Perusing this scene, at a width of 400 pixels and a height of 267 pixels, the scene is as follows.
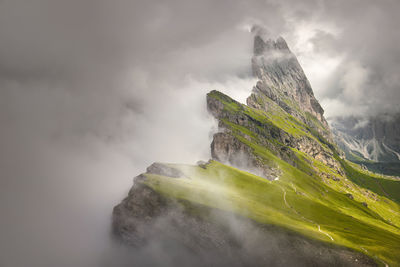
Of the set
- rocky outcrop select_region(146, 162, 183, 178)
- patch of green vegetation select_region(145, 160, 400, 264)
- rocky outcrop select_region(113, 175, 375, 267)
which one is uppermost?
rocky outcrop select_region(146, 162, 183, 178)

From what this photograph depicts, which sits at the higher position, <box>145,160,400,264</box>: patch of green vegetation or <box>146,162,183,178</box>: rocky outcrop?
<box>146,162,183,178</box>: rocky outcrop

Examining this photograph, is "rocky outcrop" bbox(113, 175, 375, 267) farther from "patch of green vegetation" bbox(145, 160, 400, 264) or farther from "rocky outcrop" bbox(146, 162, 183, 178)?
"rocky outcrop" bbox(146, 162, 183, 178)

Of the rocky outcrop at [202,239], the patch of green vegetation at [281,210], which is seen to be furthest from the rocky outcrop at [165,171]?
the rocky outcrop at [202,239]

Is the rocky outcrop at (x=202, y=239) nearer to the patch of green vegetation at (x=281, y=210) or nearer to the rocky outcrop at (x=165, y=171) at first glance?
the patch of green vegetation at (x=281, y=210)

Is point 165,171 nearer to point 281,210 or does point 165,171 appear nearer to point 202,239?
point 202,239

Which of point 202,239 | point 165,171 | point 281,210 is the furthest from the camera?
point 165,171

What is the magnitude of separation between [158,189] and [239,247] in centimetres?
5274

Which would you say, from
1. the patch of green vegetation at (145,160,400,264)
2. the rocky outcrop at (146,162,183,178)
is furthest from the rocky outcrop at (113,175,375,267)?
→ the rocky outcrop at (146,162,183,178)

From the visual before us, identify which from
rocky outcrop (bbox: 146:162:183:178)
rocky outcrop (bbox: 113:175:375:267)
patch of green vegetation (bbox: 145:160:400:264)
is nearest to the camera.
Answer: rocky outcrop (bbox: 113:175:375:267)

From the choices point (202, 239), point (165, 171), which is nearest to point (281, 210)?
point (202, 239)

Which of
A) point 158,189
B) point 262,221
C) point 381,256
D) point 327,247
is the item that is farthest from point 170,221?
point 381,256

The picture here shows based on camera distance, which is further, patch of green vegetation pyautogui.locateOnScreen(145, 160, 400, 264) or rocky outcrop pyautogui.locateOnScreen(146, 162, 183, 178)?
rocky outcrop pyautogui.locateOnScreen(146, 162, 183, 178)

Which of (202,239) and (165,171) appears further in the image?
(165,171)

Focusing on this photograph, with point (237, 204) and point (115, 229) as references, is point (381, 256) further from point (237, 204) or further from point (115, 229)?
point (115, 229)
